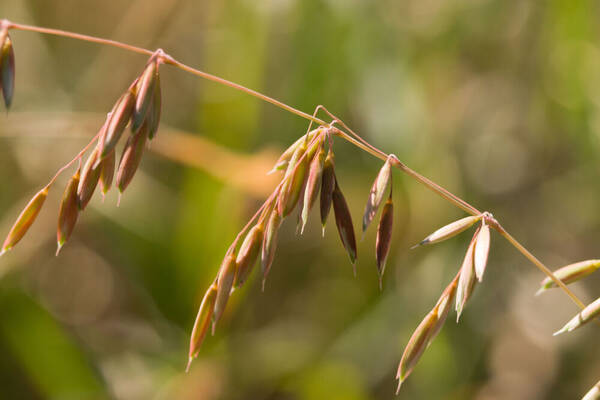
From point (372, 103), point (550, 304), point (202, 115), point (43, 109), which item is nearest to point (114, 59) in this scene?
point (43, 109)

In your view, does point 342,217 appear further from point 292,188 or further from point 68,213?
point 68,213

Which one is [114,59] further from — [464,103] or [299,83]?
[464,103]

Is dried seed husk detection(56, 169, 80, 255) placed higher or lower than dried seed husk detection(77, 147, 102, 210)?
lower

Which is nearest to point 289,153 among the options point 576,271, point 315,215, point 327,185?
point 327,185

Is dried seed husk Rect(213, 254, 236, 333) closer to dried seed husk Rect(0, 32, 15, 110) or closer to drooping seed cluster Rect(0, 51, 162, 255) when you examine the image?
drooping seed cluster Rect(0, 51, 162, 255)

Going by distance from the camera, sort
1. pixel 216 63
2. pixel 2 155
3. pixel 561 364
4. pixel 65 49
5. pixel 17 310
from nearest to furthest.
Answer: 1. pixel 17 310
2. pixel 216 63
3. pixel 561 364
4. pixel 2 155
5. pixel 65 49

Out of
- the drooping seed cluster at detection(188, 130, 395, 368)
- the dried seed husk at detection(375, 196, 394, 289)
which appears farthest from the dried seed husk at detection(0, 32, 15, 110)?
the dried seed husk at detection(375, 196, 394, 289)
